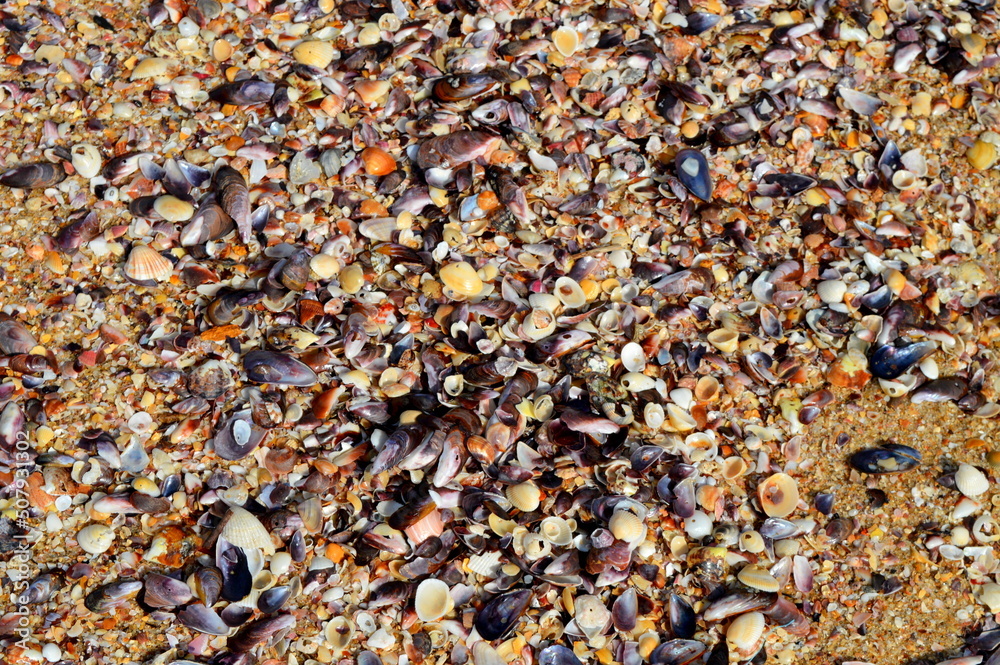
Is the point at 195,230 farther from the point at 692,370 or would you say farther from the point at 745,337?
the point at 745,337

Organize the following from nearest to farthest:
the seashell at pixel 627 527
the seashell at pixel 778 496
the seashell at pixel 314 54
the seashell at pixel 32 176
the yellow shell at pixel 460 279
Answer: the seashell at pixel 627 527, the seashell at pixel 778 496, the yellow shell at pixel 460 279, the seashell at pixel 32 176, the seashell at pixel 314 54

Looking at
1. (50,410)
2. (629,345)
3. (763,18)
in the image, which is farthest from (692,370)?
(50,410)

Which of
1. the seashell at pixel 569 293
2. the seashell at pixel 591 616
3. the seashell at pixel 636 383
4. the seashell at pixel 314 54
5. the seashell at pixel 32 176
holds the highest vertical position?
the seashell at pixel 314 54

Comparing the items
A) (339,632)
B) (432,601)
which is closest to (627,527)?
(432,601)

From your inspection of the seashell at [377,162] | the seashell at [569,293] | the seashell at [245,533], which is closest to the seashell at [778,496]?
the seashell at [569,293]

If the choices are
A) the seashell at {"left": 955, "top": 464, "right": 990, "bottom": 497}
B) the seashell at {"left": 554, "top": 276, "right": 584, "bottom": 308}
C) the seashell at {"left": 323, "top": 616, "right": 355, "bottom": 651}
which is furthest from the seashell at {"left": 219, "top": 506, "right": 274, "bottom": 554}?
the seashell at {"left": 955, "top": 464, "right": 990, "bottom": 497}

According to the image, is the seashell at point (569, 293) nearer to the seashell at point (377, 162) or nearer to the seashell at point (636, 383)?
the seashell at point (636, 383)
